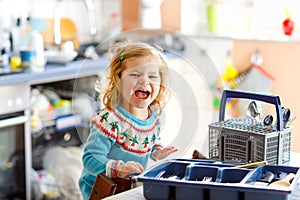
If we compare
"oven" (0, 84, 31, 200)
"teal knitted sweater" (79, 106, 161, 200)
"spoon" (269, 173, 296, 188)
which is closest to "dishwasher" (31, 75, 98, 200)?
"oven" (0, 84, 31, 200)

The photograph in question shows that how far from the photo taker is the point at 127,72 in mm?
1551

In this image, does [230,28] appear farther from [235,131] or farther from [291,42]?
[235,131]

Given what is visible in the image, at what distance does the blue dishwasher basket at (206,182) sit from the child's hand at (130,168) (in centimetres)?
14

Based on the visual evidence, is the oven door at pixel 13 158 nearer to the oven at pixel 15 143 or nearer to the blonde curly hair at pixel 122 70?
the oven at pixel 15 143

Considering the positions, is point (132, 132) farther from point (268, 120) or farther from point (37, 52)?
point (37, 52)

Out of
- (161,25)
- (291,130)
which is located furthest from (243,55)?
(291,130)

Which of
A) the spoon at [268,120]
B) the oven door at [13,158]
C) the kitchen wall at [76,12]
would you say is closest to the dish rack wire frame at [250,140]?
the spoon at [268,120]

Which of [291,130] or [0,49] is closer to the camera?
[291,130]

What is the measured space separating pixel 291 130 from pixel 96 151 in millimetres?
502

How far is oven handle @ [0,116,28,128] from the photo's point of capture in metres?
3.09

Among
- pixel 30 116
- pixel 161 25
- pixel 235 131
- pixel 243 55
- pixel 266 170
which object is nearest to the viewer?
pixel 266 170

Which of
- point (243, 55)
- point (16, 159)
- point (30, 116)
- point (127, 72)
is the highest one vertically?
point (127, 72)

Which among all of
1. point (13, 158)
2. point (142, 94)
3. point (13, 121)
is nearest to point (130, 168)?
point (142, 94)

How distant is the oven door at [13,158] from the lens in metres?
3.17
